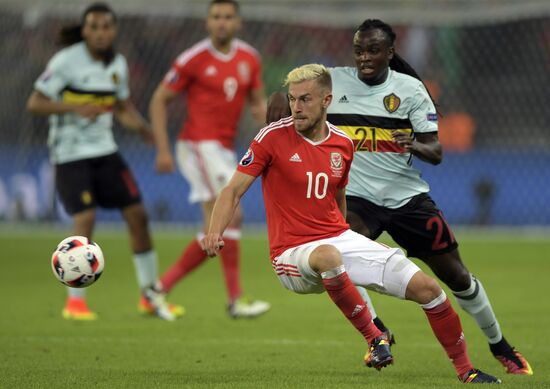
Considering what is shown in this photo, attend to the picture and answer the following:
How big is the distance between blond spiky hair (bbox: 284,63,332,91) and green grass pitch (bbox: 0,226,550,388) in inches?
66.3

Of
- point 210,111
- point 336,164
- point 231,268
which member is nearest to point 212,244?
point 336,164

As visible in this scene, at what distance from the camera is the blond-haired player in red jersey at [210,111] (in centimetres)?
1078

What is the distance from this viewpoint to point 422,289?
6664mm

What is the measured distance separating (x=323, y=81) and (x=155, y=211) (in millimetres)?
12025

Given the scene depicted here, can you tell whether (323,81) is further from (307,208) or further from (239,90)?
(239,90)

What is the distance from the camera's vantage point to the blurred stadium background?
1745 cm

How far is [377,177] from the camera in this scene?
7.56 m

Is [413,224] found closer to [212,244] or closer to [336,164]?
[336,164]

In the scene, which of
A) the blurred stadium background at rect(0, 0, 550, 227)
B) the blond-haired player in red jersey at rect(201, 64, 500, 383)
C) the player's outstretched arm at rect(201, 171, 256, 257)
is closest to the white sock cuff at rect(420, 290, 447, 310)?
the blond-haired player in red jersey at rect(201, 64, 500, 383)

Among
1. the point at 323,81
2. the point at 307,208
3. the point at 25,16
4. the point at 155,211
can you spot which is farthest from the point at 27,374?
the point at 25,16

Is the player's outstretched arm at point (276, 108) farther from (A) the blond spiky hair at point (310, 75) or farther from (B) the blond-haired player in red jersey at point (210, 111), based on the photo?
(B) the blond-haired player in red jersey at point (210, 111)

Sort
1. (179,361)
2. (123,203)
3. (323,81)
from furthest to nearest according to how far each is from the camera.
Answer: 1. (123,203)
2. (179,361)
3. (323,81)

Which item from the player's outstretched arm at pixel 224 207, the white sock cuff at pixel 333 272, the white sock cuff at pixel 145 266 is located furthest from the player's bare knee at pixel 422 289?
the white sock cuff at pixel 145 266

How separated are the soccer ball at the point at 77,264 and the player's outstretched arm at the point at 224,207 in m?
1.15
